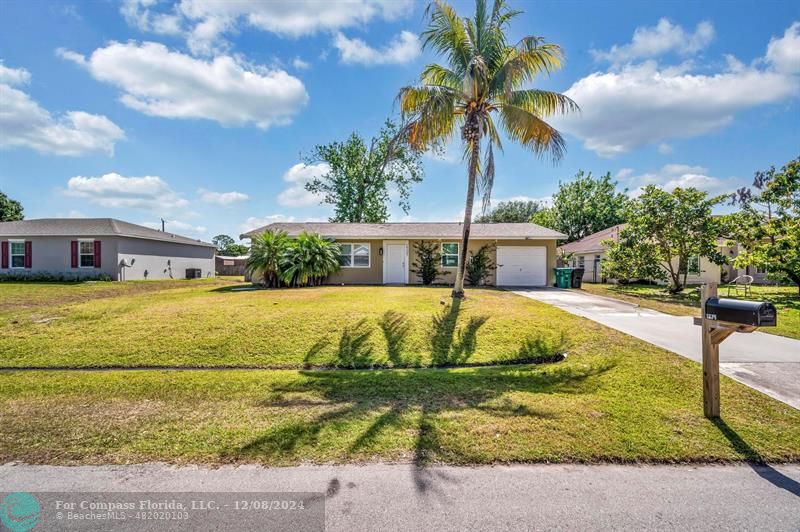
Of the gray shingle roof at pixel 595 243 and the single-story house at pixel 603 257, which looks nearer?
the single-story house at pixel 603 257

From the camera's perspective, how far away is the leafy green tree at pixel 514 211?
52.6 metres

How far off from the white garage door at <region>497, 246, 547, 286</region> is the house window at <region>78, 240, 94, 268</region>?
21.8 m

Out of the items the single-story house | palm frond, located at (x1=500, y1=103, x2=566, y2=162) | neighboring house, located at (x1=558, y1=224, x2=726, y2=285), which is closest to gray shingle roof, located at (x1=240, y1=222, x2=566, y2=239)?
the single-story house

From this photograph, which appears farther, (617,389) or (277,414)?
(617,389)

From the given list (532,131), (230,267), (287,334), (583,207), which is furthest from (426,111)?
(583,207)

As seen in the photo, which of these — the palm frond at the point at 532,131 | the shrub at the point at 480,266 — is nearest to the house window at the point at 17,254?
the shrub at the point at 480,266

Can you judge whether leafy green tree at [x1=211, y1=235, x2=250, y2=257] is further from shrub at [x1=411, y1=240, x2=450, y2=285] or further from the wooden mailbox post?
the wooden mailbox post

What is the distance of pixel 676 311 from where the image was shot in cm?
1071

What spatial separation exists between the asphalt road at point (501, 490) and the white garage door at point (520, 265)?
14.4 m

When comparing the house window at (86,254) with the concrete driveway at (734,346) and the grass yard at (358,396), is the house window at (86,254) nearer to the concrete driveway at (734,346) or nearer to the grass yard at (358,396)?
the grass yard at (358,396)

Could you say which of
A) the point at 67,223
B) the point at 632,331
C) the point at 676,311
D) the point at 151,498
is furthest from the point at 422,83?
the point at 67,223

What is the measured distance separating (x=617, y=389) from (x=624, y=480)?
236 cm

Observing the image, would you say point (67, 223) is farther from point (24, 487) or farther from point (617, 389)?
point (617, 389)

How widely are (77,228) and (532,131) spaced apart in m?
23.7
